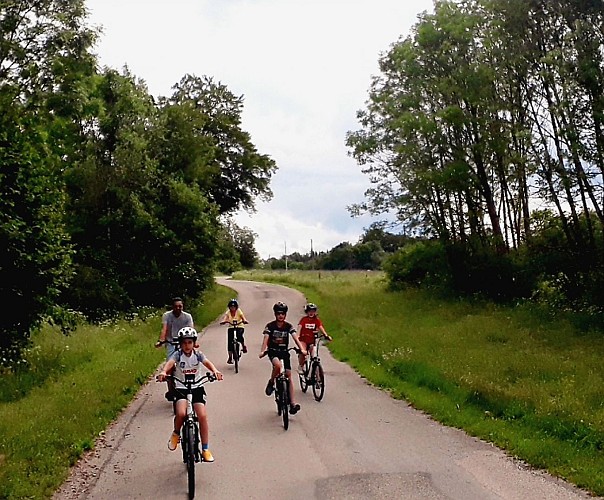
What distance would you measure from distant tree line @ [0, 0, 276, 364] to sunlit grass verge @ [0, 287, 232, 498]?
119cm

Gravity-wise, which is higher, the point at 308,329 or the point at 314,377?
the point at 308,329

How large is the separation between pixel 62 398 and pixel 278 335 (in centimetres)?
408

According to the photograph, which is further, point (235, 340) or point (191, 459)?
point (235, 340)

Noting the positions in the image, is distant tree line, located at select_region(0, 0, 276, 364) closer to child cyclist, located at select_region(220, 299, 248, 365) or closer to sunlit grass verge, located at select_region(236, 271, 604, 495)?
child cyclist, located at select_region(220, 299, 248, 365)

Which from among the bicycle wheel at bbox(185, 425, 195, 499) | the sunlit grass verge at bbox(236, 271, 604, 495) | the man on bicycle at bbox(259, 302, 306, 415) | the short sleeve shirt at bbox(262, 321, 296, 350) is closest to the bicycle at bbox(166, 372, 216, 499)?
the bicycle wheel at bbox(185, 425, 195, 499)

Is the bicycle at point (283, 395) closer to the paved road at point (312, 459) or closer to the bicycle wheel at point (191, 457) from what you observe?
the paved road at point (312, 459)

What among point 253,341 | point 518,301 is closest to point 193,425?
point 253,341

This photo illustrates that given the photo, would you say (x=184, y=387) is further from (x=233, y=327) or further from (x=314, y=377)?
(x=233, y=327)

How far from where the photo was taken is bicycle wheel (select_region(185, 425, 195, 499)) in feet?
24.4

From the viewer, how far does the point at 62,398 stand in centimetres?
1219

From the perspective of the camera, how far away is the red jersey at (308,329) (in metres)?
13.9

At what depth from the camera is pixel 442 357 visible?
16.3 metres

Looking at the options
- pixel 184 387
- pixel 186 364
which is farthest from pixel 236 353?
pixel 184 387

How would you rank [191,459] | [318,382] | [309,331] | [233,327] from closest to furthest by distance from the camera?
1. [191,459]
2. [318,382]
3. [309,331]
4. [233,327]
